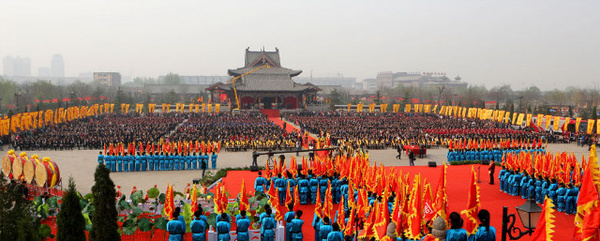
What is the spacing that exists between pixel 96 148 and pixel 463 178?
20248 millimetres

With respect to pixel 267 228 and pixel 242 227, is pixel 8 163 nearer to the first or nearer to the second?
pixel 242 227

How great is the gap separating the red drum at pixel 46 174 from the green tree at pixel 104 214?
20.4ft

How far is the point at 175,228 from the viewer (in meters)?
8.66

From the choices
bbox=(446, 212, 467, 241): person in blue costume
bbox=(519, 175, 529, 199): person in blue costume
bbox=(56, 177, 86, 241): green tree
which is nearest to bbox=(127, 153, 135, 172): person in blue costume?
bbox=(56, 177, 86, 241): green tree

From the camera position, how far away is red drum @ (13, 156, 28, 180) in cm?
→ 1419

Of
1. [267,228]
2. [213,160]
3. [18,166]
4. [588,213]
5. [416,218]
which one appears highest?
[588,213]

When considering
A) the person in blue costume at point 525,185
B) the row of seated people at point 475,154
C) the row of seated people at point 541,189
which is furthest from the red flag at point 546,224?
the row of seated people at point 475,154

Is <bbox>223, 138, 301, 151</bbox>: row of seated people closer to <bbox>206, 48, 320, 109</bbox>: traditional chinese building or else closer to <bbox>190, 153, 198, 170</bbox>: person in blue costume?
<bbox>190, 153, 198, 170</bbox>: person in blue costume

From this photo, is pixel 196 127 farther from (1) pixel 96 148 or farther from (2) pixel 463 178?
(2) pixel 463 178

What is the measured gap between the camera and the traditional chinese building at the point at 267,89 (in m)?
57.3

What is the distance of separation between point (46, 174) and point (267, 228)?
319 inches

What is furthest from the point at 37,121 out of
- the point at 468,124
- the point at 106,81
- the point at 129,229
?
the point at 106,81

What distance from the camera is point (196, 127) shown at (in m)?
32.8

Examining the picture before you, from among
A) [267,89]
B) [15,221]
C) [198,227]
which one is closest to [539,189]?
[198,227]
